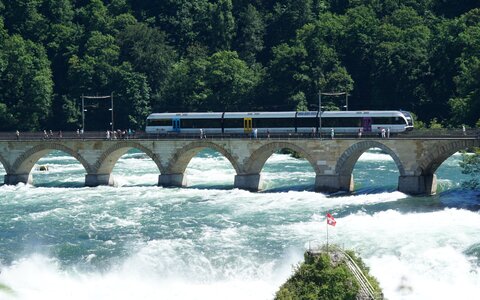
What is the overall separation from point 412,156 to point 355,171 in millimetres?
18095

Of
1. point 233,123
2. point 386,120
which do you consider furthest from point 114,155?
point 386,120

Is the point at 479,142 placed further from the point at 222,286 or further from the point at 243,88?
the point at 243,88

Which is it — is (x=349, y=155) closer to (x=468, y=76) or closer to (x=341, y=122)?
(x=341, y=122)

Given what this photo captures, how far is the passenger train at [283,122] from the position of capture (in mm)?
87750

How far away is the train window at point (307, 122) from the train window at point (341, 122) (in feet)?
2.98

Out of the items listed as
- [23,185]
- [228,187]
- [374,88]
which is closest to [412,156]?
[228,187]

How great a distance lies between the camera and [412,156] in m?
79.8

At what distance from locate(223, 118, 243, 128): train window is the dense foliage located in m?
46.2

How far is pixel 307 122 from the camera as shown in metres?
91.2

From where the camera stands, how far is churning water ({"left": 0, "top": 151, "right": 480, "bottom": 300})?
55594mm

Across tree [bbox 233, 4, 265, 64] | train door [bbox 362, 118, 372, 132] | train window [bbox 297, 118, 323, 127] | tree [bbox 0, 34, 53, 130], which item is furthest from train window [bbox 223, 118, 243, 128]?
tree [bbox 233, 4, 265, 64]

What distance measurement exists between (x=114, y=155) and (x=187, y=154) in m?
7.21

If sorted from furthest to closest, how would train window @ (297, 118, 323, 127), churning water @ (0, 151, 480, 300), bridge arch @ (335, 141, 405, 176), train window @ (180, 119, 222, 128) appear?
train window @ (180, 119, 222, 128), train window @ (297, 118, 323, 127), bridge arch @ (335, 141, 405, 176), churning water @ (0, 151, 480, 300)

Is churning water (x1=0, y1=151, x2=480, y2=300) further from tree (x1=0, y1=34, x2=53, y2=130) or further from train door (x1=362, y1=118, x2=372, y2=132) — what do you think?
tree (x1=0, y1=34, x2=53, y2=130)
